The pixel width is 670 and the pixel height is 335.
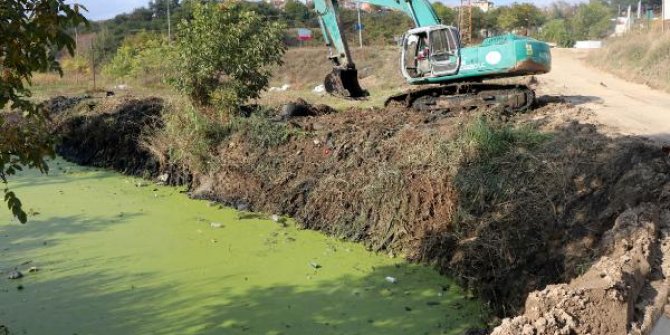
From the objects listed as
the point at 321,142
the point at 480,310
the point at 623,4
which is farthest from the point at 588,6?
the point at 480,310

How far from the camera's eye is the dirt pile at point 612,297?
11.8 ft

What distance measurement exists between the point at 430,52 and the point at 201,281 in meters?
6.54

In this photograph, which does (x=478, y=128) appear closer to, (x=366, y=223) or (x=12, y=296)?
(x=366, y=223)

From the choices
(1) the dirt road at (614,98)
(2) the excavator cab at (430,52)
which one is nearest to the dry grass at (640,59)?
(1) the dirt road at (614,98)

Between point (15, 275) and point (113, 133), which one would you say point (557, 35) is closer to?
point (113, 133)

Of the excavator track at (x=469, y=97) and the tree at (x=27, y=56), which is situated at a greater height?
the tree at (x=27, y=56)

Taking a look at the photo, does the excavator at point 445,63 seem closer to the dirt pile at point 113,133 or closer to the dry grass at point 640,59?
the dirt pile at point 113,133

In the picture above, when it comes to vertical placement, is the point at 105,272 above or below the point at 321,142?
below

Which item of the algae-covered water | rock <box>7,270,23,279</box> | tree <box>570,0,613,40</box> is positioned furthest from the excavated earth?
tree <box>570,0,613,40</box>

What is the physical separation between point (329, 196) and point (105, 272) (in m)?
2.87

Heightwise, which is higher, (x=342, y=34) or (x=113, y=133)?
(x=342, y=34)

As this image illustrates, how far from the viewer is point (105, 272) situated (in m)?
6.43

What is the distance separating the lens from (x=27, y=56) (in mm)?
3273

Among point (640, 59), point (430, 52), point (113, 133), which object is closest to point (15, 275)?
point (113, 133)
